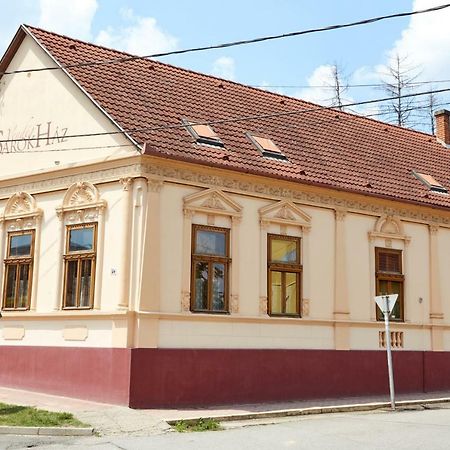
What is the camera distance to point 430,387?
19797mm

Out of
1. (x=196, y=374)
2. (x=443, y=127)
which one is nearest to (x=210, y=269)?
(x=196, y=374)

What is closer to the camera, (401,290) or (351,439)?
(351,439)

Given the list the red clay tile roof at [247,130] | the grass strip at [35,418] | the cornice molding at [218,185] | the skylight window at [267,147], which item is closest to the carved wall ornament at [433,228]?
the cornice molding at [218,185]

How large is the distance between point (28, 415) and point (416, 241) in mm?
11939

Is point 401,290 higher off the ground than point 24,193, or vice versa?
point 24,193

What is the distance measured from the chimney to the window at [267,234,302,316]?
38.6ft

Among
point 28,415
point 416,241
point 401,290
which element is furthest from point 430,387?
point 28,415

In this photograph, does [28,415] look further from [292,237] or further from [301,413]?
[292,237]

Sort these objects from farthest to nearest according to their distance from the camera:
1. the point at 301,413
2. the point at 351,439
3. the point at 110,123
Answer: the point at 110,123 → the point at 301,413 → the point at 351,439

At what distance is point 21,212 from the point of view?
17.7 metres

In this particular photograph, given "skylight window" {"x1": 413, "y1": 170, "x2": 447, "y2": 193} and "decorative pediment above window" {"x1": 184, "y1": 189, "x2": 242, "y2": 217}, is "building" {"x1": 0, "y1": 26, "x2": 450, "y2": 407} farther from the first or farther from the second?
"skylight window" {"x1": 413, "y1": 170, "x2": 447, "y2": 193}

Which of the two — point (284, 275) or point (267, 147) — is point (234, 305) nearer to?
point (284, 275)

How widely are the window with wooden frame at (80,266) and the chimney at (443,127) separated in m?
15.8

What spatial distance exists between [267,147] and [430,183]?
615 centimetres
